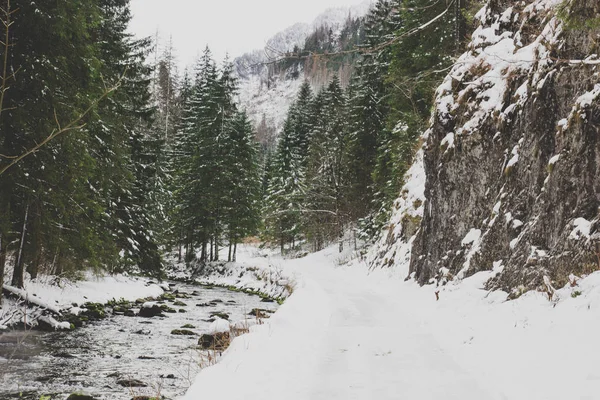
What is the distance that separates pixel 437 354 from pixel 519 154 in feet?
16.5

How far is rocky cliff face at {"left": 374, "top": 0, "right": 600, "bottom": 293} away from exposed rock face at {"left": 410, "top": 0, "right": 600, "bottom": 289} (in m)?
0.02

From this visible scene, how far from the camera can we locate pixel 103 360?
30.9 feet

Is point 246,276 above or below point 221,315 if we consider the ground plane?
above

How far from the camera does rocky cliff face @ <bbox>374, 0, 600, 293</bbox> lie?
658 cm

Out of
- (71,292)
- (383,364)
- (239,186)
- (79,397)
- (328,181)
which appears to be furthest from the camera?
(328,181)

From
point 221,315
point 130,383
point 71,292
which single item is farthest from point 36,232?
point 221,315

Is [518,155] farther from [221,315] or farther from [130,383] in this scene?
[221,315]

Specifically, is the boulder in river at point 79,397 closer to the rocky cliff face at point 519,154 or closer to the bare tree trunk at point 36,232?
the bare tree trunk at point 36,232

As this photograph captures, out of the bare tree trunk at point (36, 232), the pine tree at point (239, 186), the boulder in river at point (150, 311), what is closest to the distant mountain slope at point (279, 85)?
the pine tree at point (239, 186)

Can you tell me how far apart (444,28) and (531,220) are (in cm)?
1405

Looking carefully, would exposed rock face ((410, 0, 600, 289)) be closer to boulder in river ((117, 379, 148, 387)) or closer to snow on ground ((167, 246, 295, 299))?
boulder in river ((117, 379, 148, 387))

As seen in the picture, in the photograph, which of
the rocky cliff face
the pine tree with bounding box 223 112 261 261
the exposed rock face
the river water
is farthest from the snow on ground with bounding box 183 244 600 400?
the pine tree with bounding box 223 112 261 261

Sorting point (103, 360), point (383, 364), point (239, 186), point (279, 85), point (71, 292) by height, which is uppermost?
point (279, 85)

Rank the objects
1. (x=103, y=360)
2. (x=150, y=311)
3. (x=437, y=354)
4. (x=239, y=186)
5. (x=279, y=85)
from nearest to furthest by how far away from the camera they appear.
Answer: (x=437, y=354) < (x=103, y=360) < (x=150, y=311) < (x=239, y=186) < (x=279, y=85)
